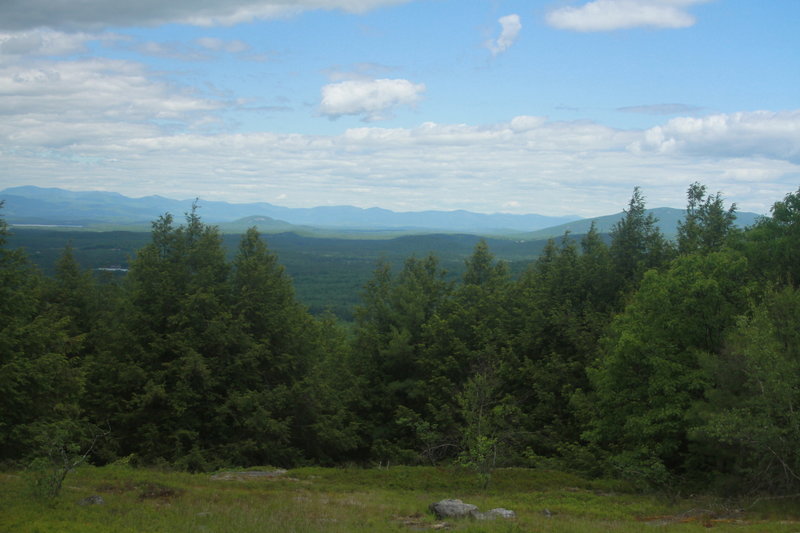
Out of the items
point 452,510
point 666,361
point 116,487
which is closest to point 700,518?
point 452,510

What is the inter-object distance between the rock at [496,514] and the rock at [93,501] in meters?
9.95

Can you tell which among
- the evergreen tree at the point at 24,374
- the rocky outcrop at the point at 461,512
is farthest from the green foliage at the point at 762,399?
the evergreen tree at the point at 24,374

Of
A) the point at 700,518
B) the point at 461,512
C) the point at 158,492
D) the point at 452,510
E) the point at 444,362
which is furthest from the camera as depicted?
the point at 444,362

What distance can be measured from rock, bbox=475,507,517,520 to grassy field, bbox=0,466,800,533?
34cm

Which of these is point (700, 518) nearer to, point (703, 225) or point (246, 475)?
point (246, 475)

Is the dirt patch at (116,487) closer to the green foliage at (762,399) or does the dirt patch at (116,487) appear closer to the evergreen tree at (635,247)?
the green foliage at (762,399)

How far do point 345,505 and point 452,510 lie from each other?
10.5ft

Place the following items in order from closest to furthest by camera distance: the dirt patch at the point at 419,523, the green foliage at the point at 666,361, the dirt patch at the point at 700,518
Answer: the dirt patch at the point at 419,523
the dirt patch at the point at 700,518
the green foliage at the point at 666,361

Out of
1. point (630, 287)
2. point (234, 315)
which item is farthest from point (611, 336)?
point (234, 315)

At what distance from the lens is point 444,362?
120 feet

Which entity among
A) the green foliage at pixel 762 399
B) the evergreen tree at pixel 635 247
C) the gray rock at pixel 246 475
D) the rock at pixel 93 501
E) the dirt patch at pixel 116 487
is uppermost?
the evergreen tree at pixel 635 247

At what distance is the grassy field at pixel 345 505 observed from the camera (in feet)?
45.6

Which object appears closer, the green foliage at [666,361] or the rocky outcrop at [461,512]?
the rocky outcrop at [461,512]

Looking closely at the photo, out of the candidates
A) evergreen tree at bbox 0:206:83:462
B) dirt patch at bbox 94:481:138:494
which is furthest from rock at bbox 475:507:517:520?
evergreen tree at bbox 0:206:83:462
